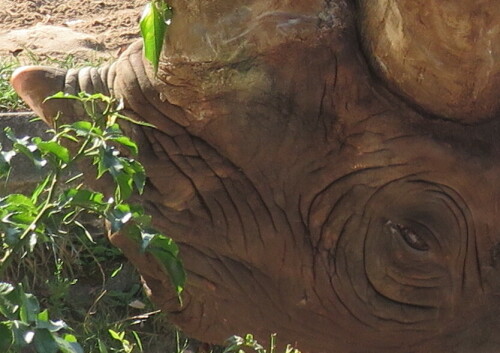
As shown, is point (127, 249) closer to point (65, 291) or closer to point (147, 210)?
point (147, 210)

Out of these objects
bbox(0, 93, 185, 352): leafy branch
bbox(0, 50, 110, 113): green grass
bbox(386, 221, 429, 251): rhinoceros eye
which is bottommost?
bbox(0, 50, 110, 113): green grass

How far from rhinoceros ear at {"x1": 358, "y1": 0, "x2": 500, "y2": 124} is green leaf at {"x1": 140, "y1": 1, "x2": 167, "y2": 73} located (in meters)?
0.54

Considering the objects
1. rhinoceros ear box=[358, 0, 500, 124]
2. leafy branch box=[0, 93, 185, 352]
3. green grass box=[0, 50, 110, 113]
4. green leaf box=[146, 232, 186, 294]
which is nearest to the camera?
leafy branch box=[0, 93, 185, 352]

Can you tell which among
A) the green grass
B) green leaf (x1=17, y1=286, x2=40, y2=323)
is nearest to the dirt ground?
the green grass

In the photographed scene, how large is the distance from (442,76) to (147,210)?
855mm

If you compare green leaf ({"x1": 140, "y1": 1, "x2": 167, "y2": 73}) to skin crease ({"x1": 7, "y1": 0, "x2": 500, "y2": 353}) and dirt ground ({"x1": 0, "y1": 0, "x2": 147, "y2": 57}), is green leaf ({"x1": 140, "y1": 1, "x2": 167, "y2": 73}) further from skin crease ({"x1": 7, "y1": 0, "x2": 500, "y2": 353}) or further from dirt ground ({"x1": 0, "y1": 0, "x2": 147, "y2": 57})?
dirt ground ({"x1": 0, "y1": 0, "x2": 147, "y2": 57})

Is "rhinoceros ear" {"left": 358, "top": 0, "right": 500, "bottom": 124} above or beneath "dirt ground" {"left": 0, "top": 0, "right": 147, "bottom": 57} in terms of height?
above

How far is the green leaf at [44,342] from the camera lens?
8.48ft

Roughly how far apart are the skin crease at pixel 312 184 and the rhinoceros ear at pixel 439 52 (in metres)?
0.04

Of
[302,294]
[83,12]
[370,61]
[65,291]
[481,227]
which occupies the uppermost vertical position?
[370,61]

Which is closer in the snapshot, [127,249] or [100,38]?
[127,249]

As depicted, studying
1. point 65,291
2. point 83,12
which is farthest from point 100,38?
point 65,291

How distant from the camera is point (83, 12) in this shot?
6332 mm

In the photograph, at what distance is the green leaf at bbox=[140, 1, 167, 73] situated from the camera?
11.6 feet
